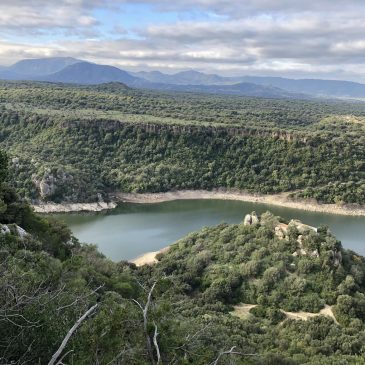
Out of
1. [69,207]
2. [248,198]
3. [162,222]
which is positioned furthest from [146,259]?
[248,198]

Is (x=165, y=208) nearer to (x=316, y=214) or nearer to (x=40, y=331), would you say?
(x=316, y=214)

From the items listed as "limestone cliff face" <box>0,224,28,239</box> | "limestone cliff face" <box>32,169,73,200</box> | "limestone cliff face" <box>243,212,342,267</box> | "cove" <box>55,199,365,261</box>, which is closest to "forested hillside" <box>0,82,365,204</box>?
"limestone cliff face" <box>32,169,73,200</box>

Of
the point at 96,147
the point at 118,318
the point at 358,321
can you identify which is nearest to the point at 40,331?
the point at 118,318

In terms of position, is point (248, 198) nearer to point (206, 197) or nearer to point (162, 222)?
point (206, 197)

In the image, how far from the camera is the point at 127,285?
1371 cm

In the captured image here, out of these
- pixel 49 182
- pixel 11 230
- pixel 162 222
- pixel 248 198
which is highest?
pixel 11 230

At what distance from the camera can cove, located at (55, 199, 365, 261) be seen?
119 ft

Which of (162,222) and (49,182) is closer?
(162,222)

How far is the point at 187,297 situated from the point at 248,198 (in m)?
31.9

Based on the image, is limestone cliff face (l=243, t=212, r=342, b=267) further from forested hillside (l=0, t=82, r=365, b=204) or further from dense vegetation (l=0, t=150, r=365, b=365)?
forested hillside (l=0, t=82, r=365, b=204)

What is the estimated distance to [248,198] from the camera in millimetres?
51781

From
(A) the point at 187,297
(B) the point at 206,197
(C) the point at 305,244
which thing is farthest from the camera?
(B) the point at 206,197

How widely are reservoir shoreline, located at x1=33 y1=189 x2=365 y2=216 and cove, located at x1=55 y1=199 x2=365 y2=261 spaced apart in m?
0.93

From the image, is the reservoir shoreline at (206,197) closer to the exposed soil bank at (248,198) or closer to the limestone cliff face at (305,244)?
the exposed soil bank at (248,198)
